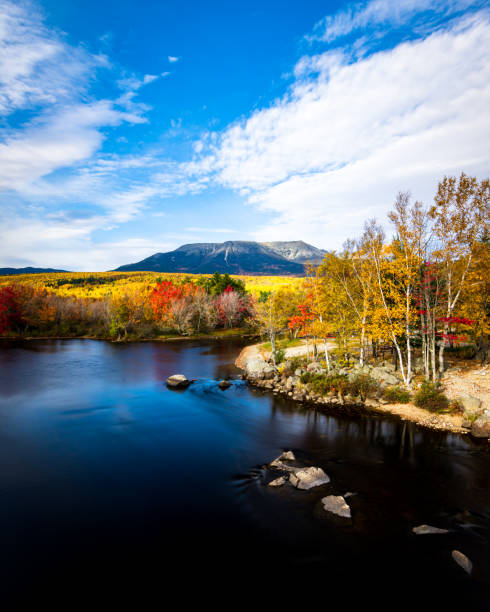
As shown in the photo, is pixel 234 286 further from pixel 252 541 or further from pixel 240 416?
pixel 252 541

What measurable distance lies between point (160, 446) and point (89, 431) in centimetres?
564

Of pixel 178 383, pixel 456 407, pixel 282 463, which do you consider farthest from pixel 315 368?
pixel 282 463

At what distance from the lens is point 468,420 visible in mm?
19500

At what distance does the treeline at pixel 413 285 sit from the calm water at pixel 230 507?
798cm

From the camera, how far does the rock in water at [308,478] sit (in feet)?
45.5

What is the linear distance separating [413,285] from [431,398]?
28.3 ft

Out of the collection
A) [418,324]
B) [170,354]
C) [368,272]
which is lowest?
[170,354]

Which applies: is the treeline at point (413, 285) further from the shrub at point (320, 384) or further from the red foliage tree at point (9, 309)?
the red foliage tree at point (9, 309)

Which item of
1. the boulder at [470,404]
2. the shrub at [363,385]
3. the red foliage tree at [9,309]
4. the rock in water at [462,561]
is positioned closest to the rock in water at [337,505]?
the rock in water at [462,561]

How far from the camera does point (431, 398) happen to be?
2205cm

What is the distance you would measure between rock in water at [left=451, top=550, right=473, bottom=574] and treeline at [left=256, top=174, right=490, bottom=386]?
15.8 m

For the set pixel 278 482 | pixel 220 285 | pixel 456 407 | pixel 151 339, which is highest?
pixel 220 285

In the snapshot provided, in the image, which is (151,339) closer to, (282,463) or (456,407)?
(282,463)

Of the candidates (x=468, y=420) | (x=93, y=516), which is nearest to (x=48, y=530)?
(x=93, y=516)
